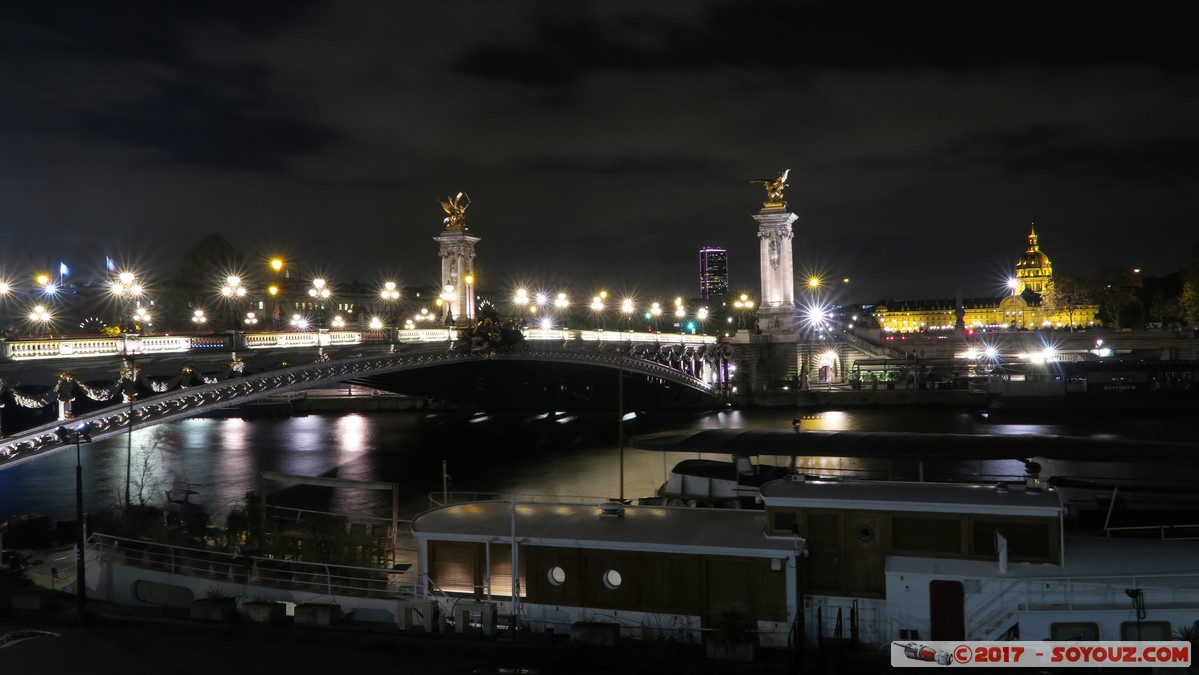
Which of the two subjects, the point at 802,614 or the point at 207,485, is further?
the point at 207,485

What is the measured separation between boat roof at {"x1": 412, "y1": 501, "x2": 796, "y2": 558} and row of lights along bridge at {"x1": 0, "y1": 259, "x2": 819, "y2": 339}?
9662 millimetres

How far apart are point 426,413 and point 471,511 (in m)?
44.0

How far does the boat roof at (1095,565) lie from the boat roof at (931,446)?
4.59 meters

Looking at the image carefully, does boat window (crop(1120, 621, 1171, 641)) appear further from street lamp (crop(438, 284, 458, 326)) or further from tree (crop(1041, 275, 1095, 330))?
tree (crop(1041, 275, 1095, 330))

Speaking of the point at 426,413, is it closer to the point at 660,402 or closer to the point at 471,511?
the point at 660,402

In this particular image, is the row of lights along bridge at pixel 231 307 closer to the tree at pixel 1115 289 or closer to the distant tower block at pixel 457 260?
the distant tower block at pixel 457 260

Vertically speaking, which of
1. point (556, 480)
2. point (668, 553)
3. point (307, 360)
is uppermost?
point (307, 360)

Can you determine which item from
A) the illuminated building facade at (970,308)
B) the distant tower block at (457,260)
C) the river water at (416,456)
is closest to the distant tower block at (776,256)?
the river water at (416,456)

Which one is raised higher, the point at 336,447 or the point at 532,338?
the point at 532,338

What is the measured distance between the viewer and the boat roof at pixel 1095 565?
397 inches

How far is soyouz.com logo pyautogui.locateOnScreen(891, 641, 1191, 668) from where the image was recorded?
904 centimetres

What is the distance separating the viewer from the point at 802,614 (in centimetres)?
1056

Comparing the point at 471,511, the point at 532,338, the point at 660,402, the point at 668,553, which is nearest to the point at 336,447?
the point at 532,338

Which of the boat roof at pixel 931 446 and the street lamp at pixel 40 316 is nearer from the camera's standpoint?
the boat roof at pixel 931 446
